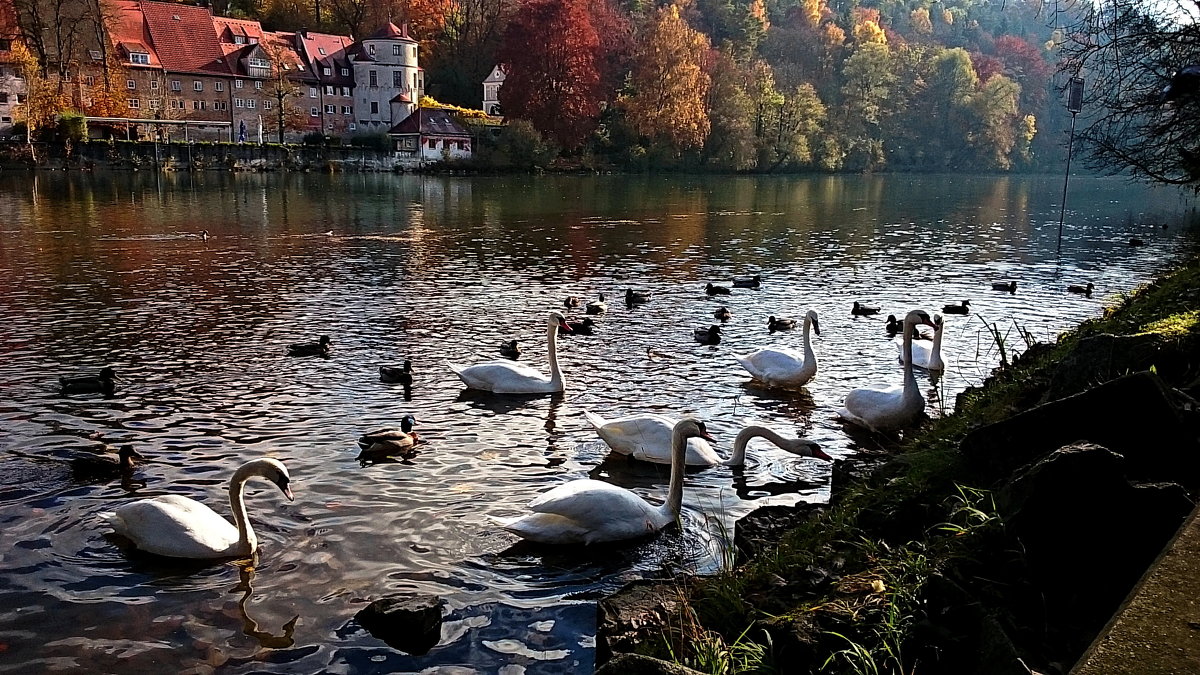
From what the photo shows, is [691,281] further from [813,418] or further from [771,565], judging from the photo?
[771,565]

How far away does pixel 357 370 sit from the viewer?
14.8 metres

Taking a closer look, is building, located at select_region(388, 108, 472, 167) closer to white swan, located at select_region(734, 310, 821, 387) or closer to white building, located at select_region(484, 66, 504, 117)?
white building, located at select_region(484, 66, 504, 117)

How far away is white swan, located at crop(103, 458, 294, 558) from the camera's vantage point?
792 centimetres

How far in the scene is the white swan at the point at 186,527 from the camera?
7918 millimetres

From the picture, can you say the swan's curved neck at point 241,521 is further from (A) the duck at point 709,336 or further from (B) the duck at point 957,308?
(B) the duck at point 957,308

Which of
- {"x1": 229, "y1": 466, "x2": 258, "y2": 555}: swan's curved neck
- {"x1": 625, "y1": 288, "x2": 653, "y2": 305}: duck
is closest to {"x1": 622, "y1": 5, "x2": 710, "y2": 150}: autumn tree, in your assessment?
{"x1": 625, "y1": 288, "x2": 653, "y2": 305}: duck

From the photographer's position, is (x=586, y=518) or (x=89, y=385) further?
(x=89, y=385)

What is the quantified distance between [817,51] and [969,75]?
754 inches

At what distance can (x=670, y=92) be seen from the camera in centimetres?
8738

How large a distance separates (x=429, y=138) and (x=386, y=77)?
17292mm

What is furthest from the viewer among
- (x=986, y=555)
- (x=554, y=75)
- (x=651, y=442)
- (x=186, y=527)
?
(x=554, y=75)

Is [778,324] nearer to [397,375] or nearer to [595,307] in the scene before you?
[595,307]

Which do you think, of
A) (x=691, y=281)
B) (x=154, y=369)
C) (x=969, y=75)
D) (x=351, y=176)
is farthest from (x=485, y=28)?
(x=154, y=369)

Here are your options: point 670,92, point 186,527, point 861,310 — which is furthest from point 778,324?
point 670,92
